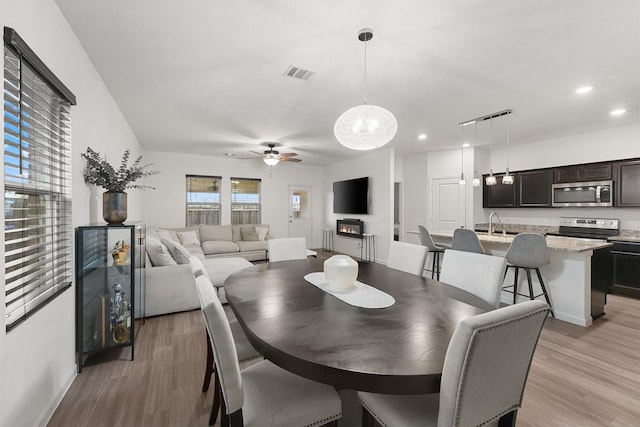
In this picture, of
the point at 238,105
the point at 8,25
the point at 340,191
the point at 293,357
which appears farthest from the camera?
the point at 340,191

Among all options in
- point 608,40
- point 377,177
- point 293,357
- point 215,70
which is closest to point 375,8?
point 215,70

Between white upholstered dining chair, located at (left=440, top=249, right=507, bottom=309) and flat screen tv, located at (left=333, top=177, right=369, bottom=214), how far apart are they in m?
4.51

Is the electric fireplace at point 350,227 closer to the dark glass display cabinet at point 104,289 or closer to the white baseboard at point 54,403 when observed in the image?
the dark glass display cabinet at point 104,289

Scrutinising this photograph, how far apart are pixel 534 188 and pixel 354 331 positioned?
5.58 m

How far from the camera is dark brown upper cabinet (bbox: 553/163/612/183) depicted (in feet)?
14.5

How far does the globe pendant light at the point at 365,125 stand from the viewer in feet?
6.73

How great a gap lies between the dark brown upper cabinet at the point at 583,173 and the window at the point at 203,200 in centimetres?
697

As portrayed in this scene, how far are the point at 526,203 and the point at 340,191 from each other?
400 cm

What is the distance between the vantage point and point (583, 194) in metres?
4.61

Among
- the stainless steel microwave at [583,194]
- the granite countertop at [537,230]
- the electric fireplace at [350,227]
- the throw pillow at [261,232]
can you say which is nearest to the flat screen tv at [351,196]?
the electric fireplace at [350,227]

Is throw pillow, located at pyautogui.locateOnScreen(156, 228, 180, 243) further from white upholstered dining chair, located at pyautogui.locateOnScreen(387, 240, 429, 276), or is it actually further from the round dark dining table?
white upholstered dining chair, located at pyautogui.locateOnScreen(387, 240, 429, 276)

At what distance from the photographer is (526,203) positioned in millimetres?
5305

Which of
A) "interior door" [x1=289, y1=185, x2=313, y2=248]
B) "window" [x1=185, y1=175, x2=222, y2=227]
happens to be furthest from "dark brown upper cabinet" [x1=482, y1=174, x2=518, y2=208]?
"window" [x1=185, y1=175, x2=222, y2=227]

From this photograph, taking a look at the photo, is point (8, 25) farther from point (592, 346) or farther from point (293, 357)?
point (592, 346)
